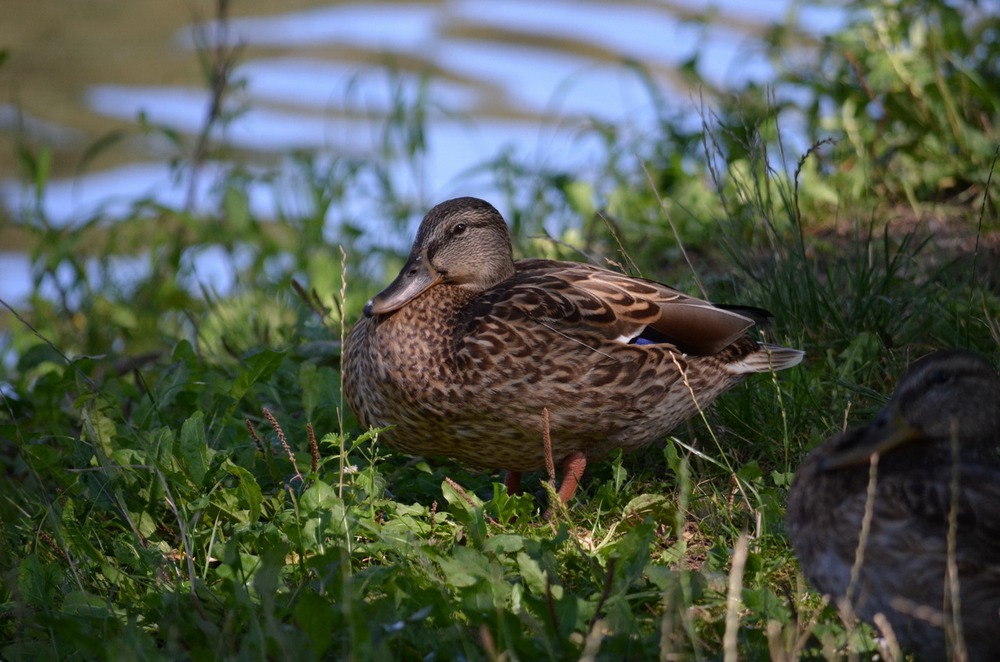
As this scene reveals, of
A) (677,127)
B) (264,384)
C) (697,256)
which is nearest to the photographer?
(264,384)

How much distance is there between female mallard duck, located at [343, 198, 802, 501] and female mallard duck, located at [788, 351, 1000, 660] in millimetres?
941

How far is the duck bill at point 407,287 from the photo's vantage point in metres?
4.16

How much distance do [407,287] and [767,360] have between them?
1.22m

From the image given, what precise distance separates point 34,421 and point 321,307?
1.24m

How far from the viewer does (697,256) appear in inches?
230

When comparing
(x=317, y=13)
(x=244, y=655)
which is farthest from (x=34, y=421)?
(x=317, y=13)

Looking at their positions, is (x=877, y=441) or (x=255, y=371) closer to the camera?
(x=877, y=441)

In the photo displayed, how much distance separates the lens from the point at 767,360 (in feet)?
13.6

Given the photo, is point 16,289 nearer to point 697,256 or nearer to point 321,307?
point 321,307

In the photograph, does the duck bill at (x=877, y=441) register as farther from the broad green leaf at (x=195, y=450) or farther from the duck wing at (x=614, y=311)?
the broad green leaf at (x=195, y=450)

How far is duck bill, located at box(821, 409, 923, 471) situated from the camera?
2844mm

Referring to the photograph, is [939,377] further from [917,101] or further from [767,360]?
[917,101]

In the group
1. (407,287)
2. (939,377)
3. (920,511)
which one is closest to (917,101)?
(407,287)

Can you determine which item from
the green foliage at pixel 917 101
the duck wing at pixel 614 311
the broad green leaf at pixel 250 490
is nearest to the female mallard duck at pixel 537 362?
the duck wing at pixel 614 311
